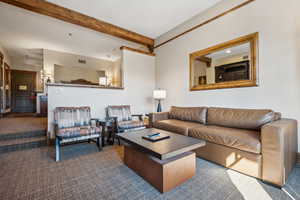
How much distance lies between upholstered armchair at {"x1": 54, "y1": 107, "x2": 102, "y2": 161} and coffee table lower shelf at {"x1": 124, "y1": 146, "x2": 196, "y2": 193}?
1.13 m

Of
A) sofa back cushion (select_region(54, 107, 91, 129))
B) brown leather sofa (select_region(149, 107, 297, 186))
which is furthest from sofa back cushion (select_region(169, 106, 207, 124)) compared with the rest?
sofa back cushion (select_region(54, 107, 91, 129))

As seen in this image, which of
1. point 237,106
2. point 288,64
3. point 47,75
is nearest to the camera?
point 288,64

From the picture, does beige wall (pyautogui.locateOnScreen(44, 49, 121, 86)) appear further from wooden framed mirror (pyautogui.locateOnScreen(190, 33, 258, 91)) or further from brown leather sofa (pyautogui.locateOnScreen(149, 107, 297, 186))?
brown leather sofa (pyautogui.locateOnScreen(149, 107, 297, 186))

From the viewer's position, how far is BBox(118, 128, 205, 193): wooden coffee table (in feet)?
4.82

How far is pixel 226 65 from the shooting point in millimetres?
2842

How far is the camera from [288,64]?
2096 mm

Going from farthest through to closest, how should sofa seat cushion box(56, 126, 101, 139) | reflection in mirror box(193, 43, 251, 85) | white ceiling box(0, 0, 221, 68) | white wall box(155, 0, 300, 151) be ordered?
white ceiling box(0, 0, 221, 68), reflection in mirror box(193, 43, 251, 85), sofa seat cushion box(56, 126, 101, 139), white wall box(155, 0, 300, 151)

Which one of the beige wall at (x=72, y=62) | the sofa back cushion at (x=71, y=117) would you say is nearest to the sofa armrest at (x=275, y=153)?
the sofa back cushion at (x=71, y=117)

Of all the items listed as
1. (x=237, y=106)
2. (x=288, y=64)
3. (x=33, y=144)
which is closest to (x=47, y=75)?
(x=33, y=144)

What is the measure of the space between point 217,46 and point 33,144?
4.39m

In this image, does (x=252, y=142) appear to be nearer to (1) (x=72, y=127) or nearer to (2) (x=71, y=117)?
(1) (x=72, y=127)

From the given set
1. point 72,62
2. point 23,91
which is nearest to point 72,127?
point 72,62

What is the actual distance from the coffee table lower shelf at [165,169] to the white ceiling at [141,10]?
3.00 m

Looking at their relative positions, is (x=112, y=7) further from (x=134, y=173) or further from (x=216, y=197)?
(x=216, y=197)
